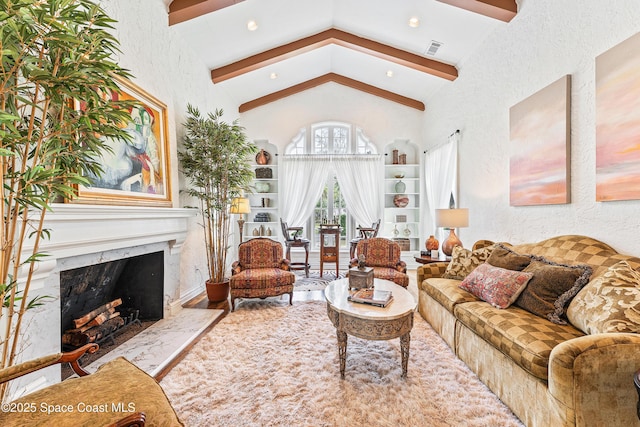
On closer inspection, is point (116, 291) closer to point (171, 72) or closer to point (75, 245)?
point (75, 245)

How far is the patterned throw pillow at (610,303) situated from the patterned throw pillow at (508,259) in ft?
1.77

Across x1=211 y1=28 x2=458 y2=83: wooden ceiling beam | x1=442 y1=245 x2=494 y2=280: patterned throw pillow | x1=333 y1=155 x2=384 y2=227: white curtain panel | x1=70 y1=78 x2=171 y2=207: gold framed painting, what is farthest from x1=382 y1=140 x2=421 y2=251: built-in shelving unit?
x1=70 y1=78 x2=171 y2=207: gold framed painting

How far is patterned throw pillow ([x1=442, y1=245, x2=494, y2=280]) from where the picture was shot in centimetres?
287

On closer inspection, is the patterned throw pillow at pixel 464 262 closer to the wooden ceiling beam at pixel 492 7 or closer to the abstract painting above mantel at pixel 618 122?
the abstract painting above mantel at pixel 618 122

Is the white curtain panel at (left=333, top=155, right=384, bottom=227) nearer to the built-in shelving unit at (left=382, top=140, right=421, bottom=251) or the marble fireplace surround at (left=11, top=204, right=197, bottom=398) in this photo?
the built-in shelving unit at (left=382, top=140, right=421, bottom=251)

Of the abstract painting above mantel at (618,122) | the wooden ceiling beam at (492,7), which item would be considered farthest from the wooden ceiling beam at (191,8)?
the abstract painting above mantel at (618,122)

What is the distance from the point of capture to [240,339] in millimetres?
2631

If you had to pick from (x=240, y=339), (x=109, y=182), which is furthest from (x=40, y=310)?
(x=240, y=339)

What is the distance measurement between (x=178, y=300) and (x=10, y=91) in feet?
9.00

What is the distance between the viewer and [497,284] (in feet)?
7.13

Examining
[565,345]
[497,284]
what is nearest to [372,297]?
[497,284]

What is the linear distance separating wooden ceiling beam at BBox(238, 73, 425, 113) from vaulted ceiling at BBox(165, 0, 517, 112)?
6cm

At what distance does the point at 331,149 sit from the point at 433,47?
270 cm

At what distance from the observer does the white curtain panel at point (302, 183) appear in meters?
5.95
